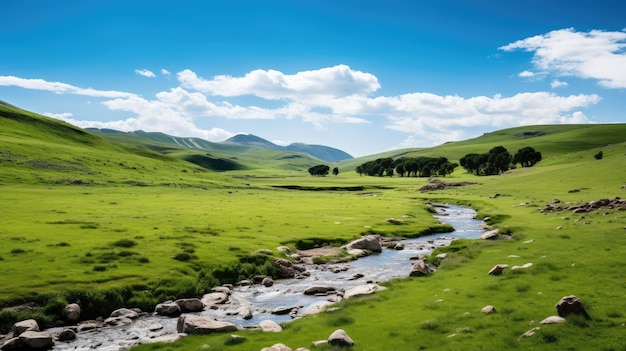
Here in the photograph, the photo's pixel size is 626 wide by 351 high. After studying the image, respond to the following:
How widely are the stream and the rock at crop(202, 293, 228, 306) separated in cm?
65

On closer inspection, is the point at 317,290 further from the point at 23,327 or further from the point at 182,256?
the point at 23,327

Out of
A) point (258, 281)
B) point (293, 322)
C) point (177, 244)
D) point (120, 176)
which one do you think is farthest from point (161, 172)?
point (293, 322)

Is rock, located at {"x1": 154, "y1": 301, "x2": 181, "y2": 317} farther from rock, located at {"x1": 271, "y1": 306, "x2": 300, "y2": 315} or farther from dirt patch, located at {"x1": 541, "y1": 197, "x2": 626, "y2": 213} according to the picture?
dirt patch, located at {"x1": 541, "y1": 197, "x2": 626, "y2": 213}

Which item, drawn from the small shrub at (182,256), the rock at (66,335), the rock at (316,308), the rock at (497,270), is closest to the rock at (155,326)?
the rock at (66,335)

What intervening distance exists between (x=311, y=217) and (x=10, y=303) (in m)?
49.4

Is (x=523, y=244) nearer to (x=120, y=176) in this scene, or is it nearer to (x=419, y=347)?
(x=419, y=347)

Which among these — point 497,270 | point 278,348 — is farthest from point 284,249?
point 278,348

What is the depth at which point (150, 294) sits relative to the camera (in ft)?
98.6

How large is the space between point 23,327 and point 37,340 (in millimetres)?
2302

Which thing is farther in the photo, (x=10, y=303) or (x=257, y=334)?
(x=10, y=303)

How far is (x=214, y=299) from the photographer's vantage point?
30.6 meters

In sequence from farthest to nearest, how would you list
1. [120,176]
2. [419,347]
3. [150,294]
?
[120,176] → [150,294] → [419,347]

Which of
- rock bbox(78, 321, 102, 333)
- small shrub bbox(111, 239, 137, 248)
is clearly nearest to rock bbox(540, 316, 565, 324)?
rock bbox(78, 321, 102, 333)

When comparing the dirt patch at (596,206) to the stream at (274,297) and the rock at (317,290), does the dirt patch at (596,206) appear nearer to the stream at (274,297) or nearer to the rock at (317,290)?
the stream at (274,297)
